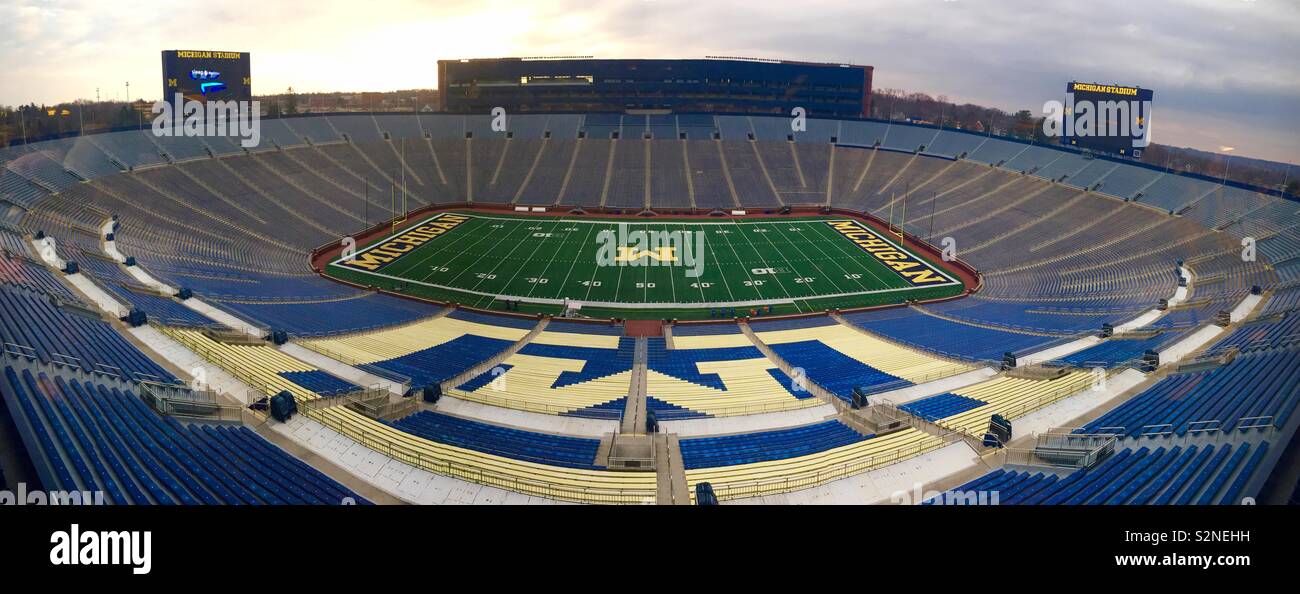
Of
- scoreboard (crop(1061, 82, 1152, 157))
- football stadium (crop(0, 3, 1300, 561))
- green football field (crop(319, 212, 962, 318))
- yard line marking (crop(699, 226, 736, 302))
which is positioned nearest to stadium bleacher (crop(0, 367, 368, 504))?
football stadium (crop(0, 3, 1300, 561))

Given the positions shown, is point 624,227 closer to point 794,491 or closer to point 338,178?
point 338,178

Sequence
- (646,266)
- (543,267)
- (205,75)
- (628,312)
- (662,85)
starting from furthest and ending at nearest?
(662,85) → (205,75) → (646,266) → (543,267) → (628,312)

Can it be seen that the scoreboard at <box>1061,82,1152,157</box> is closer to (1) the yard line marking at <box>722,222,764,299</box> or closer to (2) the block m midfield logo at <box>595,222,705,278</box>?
(1) the yard line marking at <box>722,222,764,299</box>

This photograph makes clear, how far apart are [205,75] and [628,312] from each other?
34111 mm

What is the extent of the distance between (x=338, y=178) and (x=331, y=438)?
37.7m

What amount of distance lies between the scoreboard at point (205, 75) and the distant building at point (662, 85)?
84.5 feet

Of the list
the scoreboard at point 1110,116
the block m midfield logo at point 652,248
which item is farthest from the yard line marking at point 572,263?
the scoreboard at point 1110,116

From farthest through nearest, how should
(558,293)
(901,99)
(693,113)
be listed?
(901,99) < (693,113) < (558,293)

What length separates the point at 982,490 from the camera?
35.4 ft

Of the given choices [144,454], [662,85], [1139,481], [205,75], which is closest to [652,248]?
[1139,481]

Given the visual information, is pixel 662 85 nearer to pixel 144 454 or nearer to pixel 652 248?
pixel 652 248

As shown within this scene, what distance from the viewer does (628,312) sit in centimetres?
2855

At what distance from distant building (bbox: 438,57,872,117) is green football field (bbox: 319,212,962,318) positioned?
25752mm

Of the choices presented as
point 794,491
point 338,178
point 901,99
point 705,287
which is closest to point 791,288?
point 705,287
